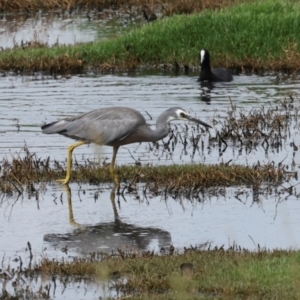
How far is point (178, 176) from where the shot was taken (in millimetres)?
10859

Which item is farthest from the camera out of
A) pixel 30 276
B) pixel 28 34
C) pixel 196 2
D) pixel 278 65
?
pixel 196 2

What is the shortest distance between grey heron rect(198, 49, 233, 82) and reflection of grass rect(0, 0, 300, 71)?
973 mm

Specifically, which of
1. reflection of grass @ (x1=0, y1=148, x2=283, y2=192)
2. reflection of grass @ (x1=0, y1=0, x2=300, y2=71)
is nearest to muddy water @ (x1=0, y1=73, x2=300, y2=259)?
reflection of grass @ (x1=0, y1=148, x2=283, y2=192)

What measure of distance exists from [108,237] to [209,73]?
377 inches

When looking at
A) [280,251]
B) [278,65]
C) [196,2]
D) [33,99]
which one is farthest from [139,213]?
[196,2]

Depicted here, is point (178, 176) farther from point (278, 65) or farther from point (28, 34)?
point (28, 34)

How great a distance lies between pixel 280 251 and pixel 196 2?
58.7 feet

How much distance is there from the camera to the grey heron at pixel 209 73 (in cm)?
1828

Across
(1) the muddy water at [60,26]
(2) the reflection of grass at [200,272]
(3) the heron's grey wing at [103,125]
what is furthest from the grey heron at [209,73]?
(2) the reflection of grass at [200,272]

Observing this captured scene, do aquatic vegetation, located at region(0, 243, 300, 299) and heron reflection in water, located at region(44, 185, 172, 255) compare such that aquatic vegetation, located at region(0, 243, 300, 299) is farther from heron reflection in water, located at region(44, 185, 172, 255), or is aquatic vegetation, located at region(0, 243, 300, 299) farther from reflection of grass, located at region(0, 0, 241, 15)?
reflection of grass, located at region(0, 0, 241, 15)

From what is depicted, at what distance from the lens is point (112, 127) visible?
11.2m

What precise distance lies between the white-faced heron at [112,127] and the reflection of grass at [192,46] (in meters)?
8.03

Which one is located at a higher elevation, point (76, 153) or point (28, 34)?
point (28, 34)

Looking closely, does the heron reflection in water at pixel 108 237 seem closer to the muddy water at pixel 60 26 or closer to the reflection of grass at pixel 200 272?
the reflection of grass at pixel 200 272
